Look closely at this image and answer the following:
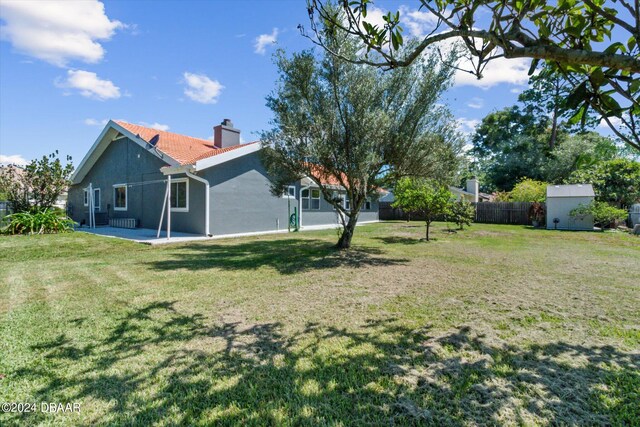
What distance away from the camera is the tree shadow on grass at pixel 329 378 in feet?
7.28

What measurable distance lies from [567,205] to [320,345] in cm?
2100

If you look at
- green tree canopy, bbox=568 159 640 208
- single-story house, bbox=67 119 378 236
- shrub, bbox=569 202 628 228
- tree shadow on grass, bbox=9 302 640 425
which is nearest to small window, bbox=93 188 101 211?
single-story house, bbox=67 119 378 236

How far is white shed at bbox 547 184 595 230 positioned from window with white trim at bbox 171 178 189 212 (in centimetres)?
2075

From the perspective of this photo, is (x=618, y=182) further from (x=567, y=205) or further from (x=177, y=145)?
(x=177, y=145)

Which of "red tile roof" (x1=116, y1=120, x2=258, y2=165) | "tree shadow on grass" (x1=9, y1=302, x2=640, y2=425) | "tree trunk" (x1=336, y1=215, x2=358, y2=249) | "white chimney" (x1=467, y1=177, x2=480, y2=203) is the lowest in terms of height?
"tree shadow on grass" (x1=9, y1=302, x2=640, y2=425)

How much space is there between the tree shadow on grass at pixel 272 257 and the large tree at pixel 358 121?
6.83 feet

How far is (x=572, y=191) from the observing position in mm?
18219

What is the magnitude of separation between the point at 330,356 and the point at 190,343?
5.00ft

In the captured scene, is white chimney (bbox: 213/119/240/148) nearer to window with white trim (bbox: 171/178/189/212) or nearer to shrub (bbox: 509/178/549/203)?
window with white trim (bbox: 171/178/189/212)

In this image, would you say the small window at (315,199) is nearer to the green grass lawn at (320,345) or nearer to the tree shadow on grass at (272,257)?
the tree shadow on grass at (272,257)

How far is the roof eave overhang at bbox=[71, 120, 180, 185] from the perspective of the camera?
1346 cm

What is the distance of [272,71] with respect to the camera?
9016mm

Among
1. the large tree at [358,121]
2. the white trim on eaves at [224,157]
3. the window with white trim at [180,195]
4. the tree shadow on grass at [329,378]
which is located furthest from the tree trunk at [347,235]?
the window with white trim at [180,195]

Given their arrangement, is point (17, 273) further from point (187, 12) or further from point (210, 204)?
point (187, 12)
